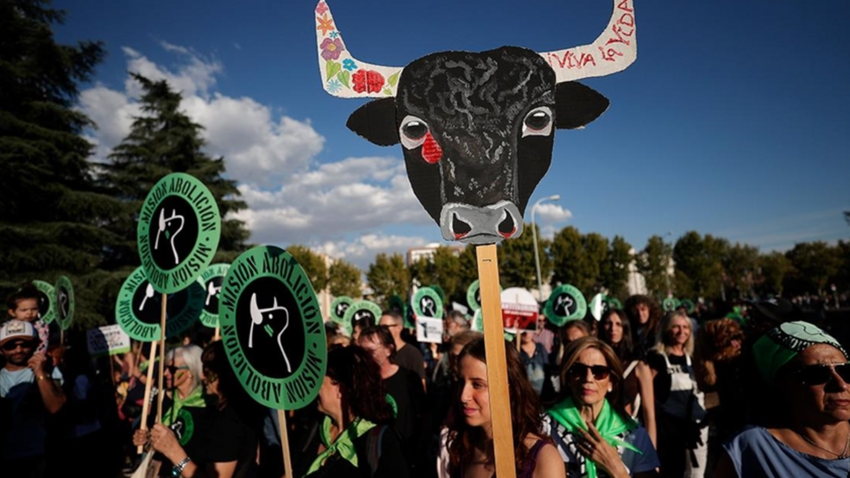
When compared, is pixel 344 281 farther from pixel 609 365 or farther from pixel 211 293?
pixel 609 365

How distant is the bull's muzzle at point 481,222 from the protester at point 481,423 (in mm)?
571

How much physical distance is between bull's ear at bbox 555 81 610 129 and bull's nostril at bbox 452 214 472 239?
64 centimetres

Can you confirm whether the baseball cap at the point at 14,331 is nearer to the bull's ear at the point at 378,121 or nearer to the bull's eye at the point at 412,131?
the bull's ear at the point at 378,121

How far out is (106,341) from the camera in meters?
6.37

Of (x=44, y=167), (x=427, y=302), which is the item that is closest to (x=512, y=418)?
(x=427, y=302)

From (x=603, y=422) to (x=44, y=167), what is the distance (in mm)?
20883

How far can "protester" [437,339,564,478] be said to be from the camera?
2.01 m

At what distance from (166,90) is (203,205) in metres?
26.9

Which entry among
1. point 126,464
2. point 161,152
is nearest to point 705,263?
point 161,152

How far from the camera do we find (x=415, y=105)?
81.4 inches

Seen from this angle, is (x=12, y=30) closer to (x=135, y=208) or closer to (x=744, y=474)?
(x=135, y=208)

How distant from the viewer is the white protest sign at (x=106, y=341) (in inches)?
Result: 248

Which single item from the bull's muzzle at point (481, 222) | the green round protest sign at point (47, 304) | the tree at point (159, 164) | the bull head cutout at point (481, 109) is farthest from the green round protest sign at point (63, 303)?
the tree at point (159, 164)

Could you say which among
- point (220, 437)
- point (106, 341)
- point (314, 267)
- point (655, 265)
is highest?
point (314, 267)
